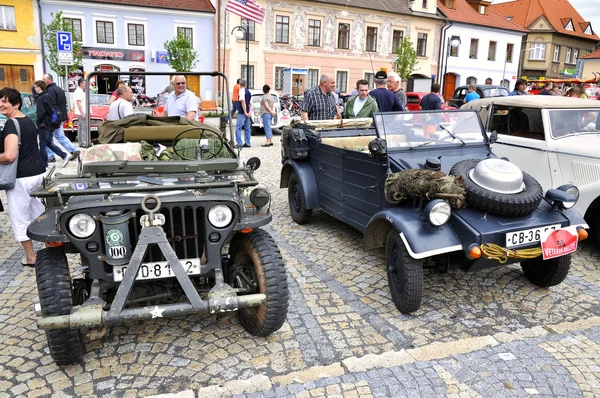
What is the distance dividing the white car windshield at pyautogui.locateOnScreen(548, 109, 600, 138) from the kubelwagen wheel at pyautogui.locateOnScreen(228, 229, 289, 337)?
4.41 m

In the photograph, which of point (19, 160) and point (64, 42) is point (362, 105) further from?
point (64, 42)

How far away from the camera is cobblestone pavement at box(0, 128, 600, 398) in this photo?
10.3ft

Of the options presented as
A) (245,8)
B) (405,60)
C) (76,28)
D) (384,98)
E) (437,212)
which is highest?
(76,28)

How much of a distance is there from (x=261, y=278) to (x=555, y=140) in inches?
176

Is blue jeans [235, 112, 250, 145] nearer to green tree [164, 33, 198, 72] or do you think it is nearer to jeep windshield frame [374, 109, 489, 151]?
jeep windshield frame [374, 109, 489, 151]

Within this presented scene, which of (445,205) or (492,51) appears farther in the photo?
(492,51)

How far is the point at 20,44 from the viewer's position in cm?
2766

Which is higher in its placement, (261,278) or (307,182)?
(307,182)

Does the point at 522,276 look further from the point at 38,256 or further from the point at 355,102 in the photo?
the point at 38,256

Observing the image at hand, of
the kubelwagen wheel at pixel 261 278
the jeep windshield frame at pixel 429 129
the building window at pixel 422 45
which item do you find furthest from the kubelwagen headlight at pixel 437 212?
the building window at pixel 422 45

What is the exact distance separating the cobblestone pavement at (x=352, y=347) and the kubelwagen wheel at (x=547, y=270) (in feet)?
0.32

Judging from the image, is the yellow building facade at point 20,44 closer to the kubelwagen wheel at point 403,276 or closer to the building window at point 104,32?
the building window at point 104,32

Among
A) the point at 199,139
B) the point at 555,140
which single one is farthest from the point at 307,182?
the point at 555,140

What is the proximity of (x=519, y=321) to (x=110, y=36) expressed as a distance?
3042 centimetres
